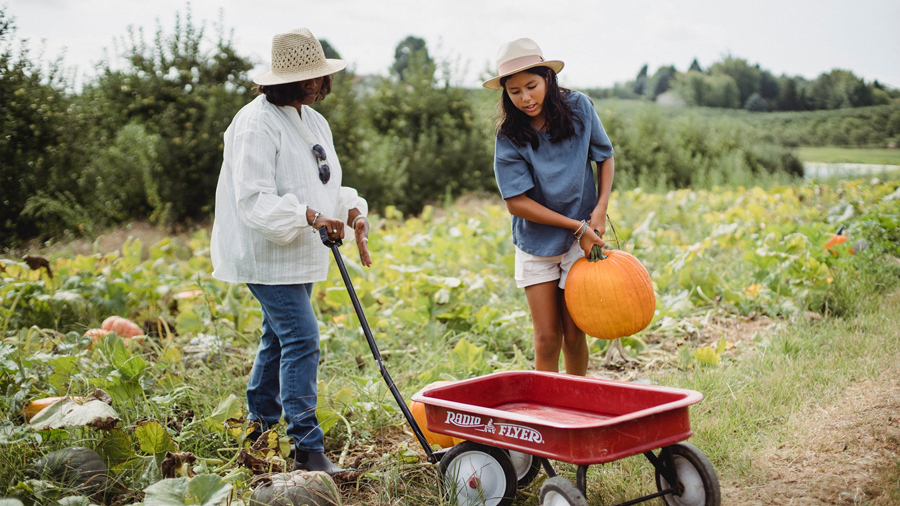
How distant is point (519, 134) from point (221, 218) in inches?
48.1

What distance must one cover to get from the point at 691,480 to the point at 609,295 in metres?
0.75

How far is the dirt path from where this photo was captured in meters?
2.26

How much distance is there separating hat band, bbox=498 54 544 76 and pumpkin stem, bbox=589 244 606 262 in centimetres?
76

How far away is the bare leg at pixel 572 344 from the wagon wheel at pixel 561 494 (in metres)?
1.03

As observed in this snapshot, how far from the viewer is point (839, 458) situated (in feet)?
8.22

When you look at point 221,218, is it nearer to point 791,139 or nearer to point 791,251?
point 791,251

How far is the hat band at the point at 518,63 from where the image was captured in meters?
2.71

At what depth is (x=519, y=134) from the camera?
280 cm

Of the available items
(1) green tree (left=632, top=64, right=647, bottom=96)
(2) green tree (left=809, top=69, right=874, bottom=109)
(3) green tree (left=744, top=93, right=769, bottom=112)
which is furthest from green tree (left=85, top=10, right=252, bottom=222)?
(1) green tree (left=632, top=64, right=647, bottom=96)

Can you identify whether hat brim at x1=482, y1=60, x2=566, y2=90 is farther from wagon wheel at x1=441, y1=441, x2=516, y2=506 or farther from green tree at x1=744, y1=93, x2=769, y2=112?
green tree at x1=744, y1=93, x2=769, y2=112

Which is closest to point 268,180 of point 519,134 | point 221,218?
point 221,218

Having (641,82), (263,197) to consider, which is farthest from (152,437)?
(641,82)

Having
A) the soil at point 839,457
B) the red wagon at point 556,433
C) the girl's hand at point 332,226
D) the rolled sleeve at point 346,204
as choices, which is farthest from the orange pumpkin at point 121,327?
the soil at point 839,457

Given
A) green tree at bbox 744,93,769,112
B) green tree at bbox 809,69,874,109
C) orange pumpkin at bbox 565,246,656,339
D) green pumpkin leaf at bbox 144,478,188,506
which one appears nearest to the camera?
green pumpkin leaf at bbox 144,478,188,506
